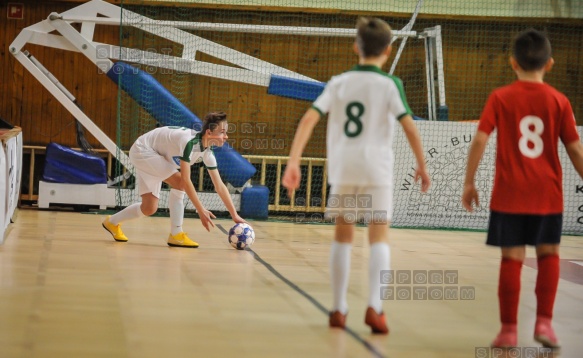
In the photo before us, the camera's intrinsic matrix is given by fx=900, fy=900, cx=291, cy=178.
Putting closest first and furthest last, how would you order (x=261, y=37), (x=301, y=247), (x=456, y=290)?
(x=456, y=290)
(x=301, y=247)
(x=261, y=37)

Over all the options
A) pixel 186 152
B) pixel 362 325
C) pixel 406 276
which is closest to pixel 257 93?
pixel 186 152

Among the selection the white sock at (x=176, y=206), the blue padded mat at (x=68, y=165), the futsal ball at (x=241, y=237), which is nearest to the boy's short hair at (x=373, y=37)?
the futsal ball at (x=241, y=237)

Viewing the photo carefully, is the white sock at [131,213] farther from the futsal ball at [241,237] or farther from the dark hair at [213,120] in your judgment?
the dark hair at [213,120]

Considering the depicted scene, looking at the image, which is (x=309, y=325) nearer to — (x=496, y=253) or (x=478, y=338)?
(x=478, y=338)

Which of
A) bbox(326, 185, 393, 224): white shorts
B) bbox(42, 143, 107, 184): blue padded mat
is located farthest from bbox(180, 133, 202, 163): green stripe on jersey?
bbox(42, 143, 107, 184): blue padded mat

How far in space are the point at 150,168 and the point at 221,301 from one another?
2.77 m

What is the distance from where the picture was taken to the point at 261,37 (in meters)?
12.3

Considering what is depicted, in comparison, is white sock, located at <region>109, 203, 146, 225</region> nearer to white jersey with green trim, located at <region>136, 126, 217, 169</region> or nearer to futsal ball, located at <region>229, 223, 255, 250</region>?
white jersey with green trim, located at <region>136, 126, 217, 169</region>

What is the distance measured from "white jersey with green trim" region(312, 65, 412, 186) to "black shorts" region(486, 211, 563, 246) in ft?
1.86

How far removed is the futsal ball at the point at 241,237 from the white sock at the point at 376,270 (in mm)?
3437

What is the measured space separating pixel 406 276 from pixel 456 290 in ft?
2.10

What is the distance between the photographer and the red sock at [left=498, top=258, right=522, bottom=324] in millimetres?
4262

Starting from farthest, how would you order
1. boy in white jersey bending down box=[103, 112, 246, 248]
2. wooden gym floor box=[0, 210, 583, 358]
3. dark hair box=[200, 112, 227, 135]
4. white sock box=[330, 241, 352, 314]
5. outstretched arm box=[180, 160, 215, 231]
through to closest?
boy in white jersey bending down box=[103, 112, 246, 248] → dark hair box=[200, 112, 227, 135] → outstretched arm box=[180, 160, 215, 231] → white sock box=[330, 241, 352, 314] → wooden gym floor box=[0, 210, 583, 358]

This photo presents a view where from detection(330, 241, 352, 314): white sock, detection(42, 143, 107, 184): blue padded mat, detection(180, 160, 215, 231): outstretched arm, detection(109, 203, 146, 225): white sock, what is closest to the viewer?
detection(330, 241, 352, 314): white sock
